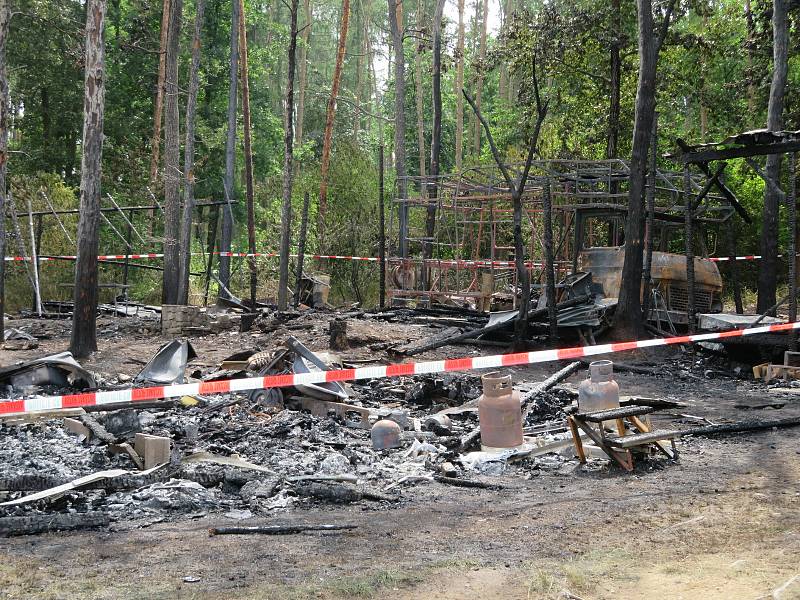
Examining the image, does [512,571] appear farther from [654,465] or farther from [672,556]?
[654,465]

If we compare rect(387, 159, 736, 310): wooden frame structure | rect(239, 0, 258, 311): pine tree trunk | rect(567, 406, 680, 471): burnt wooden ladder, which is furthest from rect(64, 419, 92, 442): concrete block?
rect(239, 0, 258, 311): pine tree trunk

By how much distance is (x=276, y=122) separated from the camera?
41094 millimetres

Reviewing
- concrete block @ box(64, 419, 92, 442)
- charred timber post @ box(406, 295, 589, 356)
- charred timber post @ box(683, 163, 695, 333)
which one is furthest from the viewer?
charred timber post @ box(406, 295, 589, 356)

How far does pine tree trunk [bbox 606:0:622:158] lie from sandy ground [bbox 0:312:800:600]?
690 inches

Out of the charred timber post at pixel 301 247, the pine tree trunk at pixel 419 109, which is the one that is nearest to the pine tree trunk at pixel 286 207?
the charred timber post at pixel 301 247

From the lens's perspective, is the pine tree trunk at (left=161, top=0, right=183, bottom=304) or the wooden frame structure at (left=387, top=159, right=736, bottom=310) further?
the pine tree trunk at (left=161, top=0, right=183, bottom=304)

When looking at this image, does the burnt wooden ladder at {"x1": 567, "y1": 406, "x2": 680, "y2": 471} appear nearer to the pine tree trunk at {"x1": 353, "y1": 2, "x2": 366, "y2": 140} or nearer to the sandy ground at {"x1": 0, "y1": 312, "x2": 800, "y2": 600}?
the sandy ground at {"x1": 0, "y1": 312, "x2": 800, "y2": 600}

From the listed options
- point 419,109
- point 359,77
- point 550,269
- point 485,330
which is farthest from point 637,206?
point 359,77

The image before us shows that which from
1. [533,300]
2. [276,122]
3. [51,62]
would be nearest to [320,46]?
[276,122]

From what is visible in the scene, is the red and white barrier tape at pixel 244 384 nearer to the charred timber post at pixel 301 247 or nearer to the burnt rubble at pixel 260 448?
the burnt rubble at pixel 260 448

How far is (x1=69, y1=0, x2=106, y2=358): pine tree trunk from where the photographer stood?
14539mm

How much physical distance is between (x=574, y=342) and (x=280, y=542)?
11.4 m

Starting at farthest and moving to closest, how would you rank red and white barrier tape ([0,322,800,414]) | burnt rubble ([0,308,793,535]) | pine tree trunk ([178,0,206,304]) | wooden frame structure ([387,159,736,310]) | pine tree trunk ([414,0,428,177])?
pine tree trunk ([414,0,428,177]), pine tree trunk ([178,0,206,304]), wooden frame structure ([387,159,736,310]), red and white barrier tape ([0,322,800,414]), burnt rubble ([0,308,793,535])

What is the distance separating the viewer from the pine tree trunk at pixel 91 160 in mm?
14539
